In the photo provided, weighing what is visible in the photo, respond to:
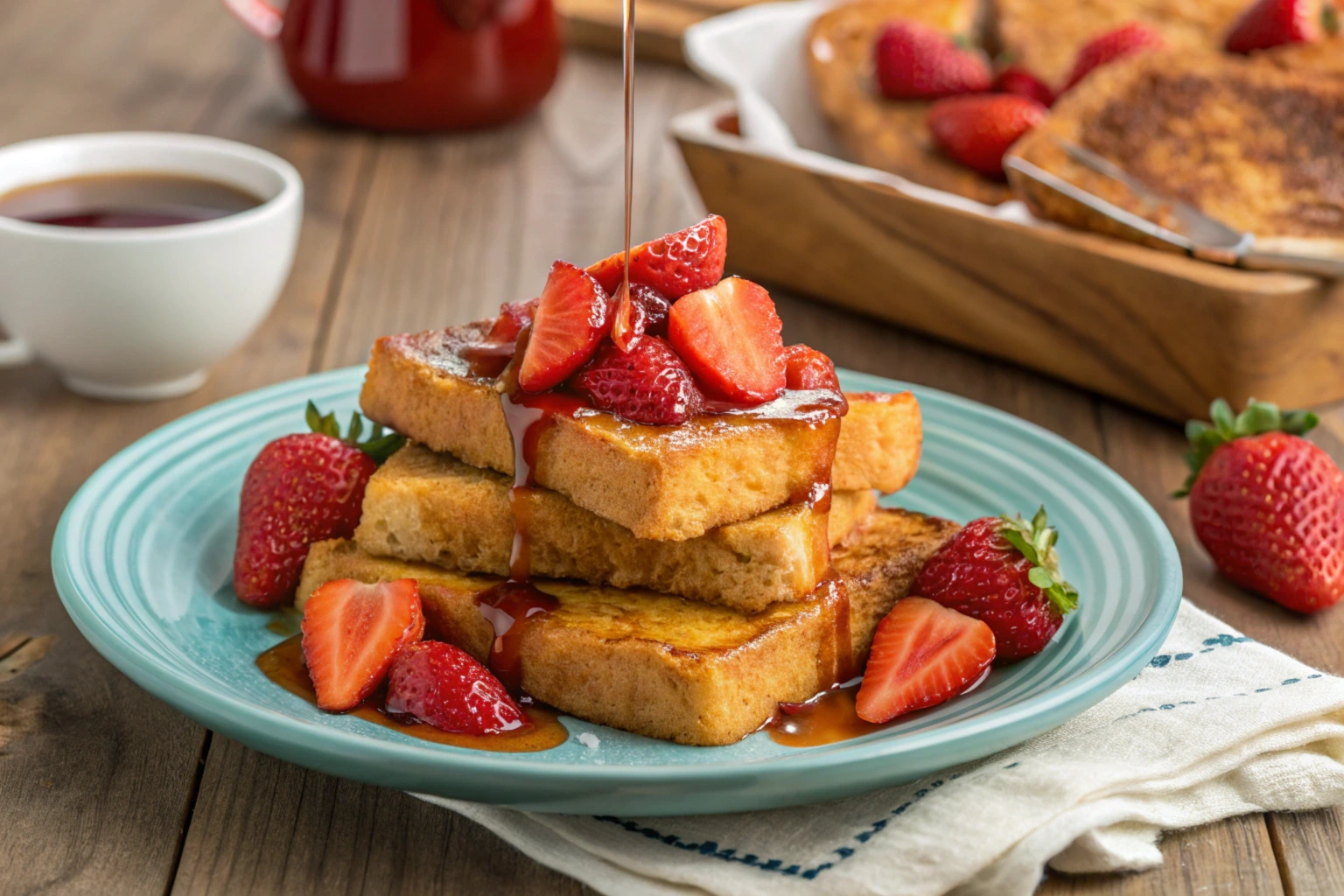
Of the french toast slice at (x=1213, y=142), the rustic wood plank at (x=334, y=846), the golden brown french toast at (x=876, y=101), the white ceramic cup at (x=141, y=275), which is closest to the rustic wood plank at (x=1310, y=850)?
the rustic wood plank at (x=334, y=846)

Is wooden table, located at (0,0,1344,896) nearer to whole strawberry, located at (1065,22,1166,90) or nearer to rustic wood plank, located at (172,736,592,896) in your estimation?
rustic wood plank, located at (172,736,592,896)

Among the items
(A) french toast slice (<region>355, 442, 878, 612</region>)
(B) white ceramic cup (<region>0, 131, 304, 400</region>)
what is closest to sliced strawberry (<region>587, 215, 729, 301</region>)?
(A) french toast slice (<region>355, 442, 878, 612</region>)

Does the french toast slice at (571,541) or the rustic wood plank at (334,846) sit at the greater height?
the french toast slice at (571,541)

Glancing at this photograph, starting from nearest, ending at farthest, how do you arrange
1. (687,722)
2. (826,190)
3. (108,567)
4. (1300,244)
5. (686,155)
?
(687,722) < (108,567) < (1300,244) < (826,190) < (686,155)

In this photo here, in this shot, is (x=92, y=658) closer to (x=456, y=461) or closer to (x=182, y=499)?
(x=182, y=499)

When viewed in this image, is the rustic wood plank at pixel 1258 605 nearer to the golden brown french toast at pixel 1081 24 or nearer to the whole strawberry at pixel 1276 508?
the whole strawberry at pixel 1276 508

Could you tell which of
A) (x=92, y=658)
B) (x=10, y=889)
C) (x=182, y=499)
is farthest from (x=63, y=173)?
(x=10, y=889)
